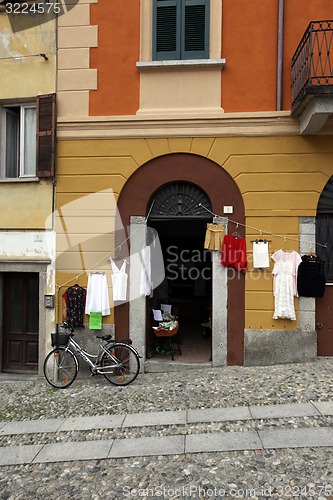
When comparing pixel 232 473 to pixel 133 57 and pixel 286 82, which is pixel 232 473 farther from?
pixel 133 57

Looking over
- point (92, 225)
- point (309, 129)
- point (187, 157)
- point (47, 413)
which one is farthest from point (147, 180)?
point (47, 413)

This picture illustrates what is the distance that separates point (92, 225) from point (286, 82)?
4569 mm

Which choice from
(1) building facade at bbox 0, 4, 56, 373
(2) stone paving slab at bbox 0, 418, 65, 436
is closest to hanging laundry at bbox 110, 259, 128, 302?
(1) building facade at bbox 0, 4, 56, 373

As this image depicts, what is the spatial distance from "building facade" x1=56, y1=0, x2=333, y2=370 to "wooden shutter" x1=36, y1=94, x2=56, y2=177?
0.59ft

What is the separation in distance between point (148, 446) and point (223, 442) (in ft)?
3.01

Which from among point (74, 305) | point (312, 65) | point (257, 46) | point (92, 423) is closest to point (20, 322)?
point (74, 305)

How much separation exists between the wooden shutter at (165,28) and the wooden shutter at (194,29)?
6.0 inches

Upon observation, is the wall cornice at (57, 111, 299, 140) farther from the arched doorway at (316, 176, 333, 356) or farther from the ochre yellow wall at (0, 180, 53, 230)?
the arched doorway at (316, 176, 333, 356)

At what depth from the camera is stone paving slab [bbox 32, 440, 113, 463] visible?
502 centimetres

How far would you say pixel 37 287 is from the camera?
29.1ft

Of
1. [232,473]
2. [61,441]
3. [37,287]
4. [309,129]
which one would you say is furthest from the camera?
[37,287]

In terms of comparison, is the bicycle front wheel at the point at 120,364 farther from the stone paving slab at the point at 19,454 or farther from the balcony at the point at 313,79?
the balcony at the point at 313,79

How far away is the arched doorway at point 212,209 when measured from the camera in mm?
7887

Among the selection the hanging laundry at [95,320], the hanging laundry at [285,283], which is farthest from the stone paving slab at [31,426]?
the hanging laundry at [285,283]
